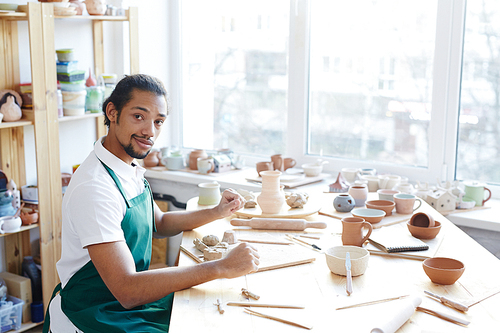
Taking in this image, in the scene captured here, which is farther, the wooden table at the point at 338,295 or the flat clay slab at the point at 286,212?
the flat clay slab at the point at 286,212

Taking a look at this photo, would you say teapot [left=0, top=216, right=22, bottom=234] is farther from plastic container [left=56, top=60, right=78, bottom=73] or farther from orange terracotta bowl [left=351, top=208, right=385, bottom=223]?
orange terracotta bowl [left=351, top=208, right=385, bottom=223]

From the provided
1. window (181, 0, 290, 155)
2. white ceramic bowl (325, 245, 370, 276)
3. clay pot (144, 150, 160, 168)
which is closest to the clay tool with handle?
white ceramic bowl (325, 245, 370, 276)

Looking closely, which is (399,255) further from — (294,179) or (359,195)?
(294,179)

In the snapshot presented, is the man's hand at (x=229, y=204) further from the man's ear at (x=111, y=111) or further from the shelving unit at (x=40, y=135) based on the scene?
the shelving unit at (x=40, y=135)

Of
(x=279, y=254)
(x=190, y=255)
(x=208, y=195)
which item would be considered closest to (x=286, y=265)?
(x=279, y=254)

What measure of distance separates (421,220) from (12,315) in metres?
2.17

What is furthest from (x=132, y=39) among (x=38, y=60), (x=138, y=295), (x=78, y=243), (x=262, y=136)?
(x=138, y=295)

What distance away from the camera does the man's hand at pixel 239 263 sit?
1470mm

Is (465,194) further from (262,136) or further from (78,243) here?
(78,243)

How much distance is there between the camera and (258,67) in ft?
11.4

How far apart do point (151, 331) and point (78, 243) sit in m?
0.35

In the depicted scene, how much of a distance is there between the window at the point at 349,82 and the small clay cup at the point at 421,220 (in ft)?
3.71

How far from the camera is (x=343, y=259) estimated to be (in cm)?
151

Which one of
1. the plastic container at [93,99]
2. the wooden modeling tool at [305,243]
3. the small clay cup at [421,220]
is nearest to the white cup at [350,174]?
the small clay cup at [421,220]
